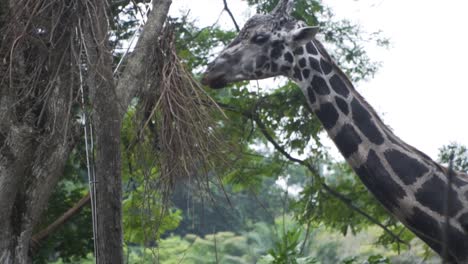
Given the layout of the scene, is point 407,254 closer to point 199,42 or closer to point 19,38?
point 199,42

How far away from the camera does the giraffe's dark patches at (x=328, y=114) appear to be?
Answer: 6.80 m

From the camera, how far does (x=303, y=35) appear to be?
22.4 feet

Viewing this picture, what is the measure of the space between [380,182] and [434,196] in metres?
0.38

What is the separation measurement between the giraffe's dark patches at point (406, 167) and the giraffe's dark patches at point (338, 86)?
0.62m

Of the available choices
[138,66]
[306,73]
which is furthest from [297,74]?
[138,66]

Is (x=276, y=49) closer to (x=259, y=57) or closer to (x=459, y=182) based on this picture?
(x=259, y=57)

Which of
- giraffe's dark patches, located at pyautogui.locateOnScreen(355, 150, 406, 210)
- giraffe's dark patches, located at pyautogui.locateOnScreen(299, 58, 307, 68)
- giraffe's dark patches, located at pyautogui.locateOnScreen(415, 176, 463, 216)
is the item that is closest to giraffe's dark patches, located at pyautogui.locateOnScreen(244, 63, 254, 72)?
giraffe's dark patches, located at pyautogui.locateOnScreen(299, 58, 307, 68)

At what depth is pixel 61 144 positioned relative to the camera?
6.24 metres

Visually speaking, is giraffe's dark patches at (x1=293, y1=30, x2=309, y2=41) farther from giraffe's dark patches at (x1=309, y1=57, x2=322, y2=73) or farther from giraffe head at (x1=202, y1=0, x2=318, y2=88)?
giraffe's dark patches at (x1=309, y1=57, x2=322, y2=73)

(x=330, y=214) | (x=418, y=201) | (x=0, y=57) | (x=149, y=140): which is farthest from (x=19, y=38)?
(x=330, y=214)

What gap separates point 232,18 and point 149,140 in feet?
18.8

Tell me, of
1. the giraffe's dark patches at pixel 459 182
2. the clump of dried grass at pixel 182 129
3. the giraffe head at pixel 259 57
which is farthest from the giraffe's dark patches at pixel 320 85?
the giraffe's dark patches at pixel 459 182

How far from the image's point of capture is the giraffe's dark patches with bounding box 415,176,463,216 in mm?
6279

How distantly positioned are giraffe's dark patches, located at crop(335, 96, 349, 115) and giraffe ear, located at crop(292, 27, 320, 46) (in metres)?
0.48
